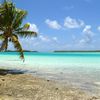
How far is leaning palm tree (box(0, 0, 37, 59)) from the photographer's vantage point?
19328 mm

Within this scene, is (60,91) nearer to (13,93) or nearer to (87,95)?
(87,95)

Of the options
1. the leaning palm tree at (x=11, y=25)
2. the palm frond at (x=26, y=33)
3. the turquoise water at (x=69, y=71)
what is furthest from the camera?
the palm frond at (x=26, y=33)

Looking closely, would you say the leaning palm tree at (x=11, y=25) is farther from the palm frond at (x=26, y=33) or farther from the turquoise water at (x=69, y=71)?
the turquoise water at (x=69, y=71)

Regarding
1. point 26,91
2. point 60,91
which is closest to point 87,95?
point 60,91

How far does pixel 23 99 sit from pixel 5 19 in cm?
1165

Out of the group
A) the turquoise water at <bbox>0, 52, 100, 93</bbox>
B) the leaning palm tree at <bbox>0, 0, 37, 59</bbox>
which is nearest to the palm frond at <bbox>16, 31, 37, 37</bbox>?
the leaning palm tree at <bbox>0, 0, 37, 59</bbox>

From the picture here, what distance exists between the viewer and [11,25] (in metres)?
20.2

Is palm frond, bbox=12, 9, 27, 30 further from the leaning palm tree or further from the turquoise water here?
the turquoise water

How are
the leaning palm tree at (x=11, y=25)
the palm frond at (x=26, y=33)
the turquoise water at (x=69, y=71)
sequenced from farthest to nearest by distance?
the palm frond at (x=26, y=33) → the leaning palm tree at (x=11, y=25) → the turquoise water at (x=69, y=71)

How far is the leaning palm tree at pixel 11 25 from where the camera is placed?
19.3 metres

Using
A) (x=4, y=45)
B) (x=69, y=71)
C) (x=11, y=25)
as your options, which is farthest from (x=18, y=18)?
(x=69, y=71)

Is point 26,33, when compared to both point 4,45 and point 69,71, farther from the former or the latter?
point 69,71

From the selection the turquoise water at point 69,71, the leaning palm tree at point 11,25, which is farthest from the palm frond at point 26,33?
the turquoise water at point 69,71

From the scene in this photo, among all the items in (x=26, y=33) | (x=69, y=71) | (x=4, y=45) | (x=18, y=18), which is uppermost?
(x=18, y=18)
